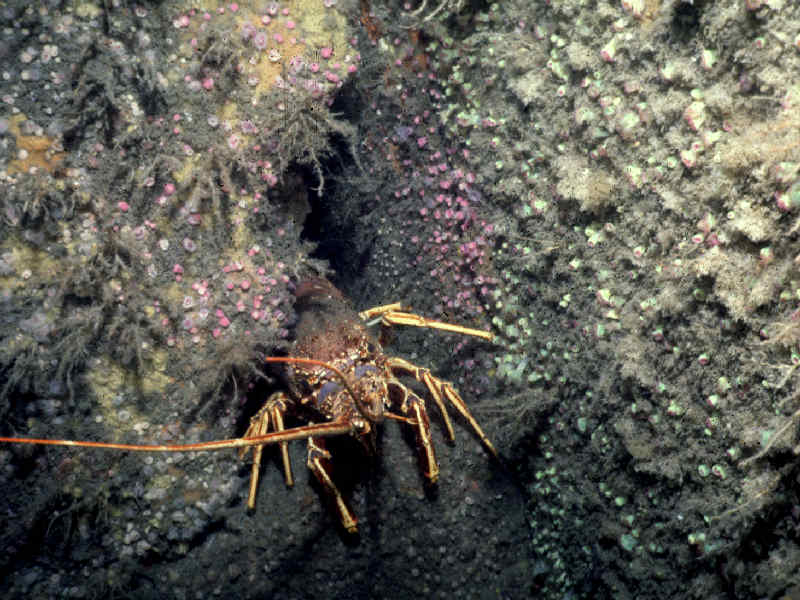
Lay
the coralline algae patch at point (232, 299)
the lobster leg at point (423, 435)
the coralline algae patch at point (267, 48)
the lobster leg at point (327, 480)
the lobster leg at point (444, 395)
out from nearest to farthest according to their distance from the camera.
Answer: the coralline algae patch at point (267, 48)
the coralline algae patch at point (232, 299)
the lobster leg at point (327, 480)
the lobster leg at point (423, 435)
the lobster leg at point (444, 395)

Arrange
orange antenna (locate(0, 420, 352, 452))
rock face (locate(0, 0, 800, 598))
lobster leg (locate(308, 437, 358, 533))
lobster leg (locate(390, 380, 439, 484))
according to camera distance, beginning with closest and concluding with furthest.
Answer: rock face (locate(0, 0, 800, 598)) → orange antenna (locate(0, 420, 352, 452)) → lobster leg (locate(308, 437, 358, 533)) → lobster leg (locate(390, 380, 439, 484))

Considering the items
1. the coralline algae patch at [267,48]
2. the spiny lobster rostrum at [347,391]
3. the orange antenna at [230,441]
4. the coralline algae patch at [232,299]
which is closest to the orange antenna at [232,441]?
the orange antenna at [230,441]

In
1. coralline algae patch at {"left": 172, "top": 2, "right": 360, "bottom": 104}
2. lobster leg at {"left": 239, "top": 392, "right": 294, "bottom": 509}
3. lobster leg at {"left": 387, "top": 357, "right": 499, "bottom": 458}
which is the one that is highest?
coralline algae patch at {"left": 172, "top": 2, "right": 360, "bottom": 104}

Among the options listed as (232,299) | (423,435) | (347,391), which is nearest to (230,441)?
(347,391)

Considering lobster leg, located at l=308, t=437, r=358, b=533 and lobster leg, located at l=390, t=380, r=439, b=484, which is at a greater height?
lobster leg, located at l=390, t=380, r=439, b=484

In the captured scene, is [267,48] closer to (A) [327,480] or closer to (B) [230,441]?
(B) [230,441]

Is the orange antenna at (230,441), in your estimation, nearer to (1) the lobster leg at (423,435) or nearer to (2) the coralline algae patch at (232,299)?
(1) the lobster leg at (423,435)

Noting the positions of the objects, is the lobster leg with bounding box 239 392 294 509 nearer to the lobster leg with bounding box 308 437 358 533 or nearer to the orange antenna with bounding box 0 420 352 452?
the lobster leg with bounding box 308 437 358 533

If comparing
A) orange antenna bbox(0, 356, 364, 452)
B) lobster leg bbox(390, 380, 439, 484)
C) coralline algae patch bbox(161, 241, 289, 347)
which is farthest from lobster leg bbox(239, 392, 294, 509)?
lobster leg bbox(390, 380, 439, 484)

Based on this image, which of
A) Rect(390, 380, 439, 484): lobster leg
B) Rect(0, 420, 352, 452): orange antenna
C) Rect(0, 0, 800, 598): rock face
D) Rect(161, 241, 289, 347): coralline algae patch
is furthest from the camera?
Rect(390, 380, 439, 484): lobster leg
